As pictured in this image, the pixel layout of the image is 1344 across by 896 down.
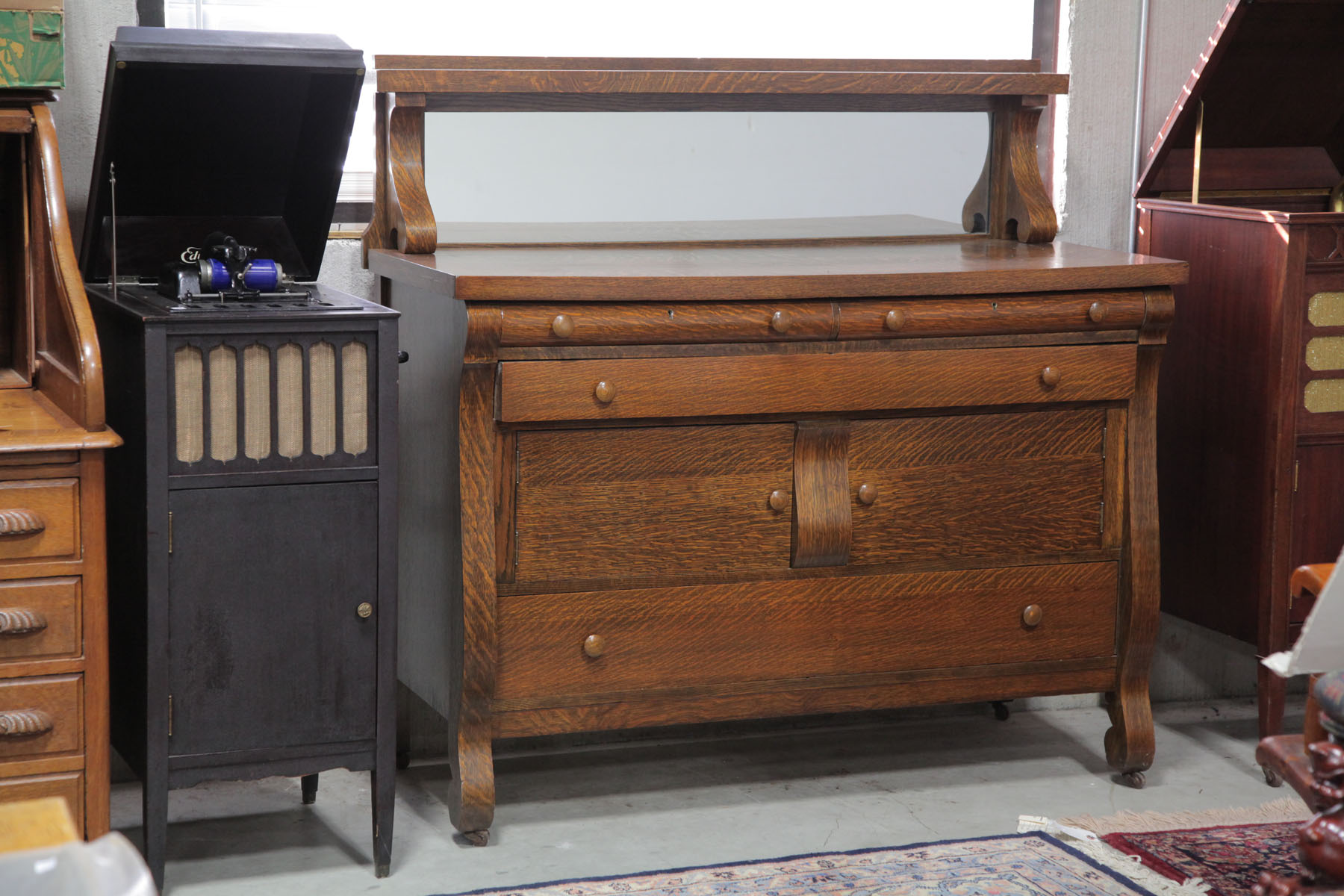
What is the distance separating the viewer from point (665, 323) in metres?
2.59

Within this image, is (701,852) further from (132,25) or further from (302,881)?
(132,25)

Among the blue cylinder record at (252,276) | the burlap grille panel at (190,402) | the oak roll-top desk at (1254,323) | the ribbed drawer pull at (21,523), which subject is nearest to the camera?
the ribbed drawer pull at (21,523)

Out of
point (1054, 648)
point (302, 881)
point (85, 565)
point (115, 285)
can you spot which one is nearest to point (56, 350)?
point (115, 285)

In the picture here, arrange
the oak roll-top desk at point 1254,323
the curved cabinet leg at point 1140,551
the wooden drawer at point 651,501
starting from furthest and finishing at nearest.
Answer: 1. the oak roll-top desk at point 1254,323
2. the curved cabinet leg at point 1140,551
3. the wooden drawer at point 651,501

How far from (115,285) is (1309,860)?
2.04 metres

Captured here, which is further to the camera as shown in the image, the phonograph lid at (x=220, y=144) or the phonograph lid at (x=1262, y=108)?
the phonograph lid at (x=1262, y=108)

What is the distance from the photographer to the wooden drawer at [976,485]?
9.13 ft

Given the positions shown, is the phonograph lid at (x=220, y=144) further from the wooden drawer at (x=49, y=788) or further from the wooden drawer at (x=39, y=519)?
the wooden drawer at (x=49, y=788)

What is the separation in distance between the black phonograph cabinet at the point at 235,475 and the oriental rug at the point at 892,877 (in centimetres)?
45

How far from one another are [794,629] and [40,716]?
4.31 feet

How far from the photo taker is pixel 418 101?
2.84 meters

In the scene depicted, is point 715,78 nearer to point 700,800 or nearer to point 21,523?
point 700,800

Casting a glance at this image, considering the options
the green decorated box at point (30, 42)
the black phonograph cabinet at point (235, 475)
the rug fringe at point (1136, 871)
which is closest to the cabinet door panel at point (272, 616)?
the black phonograph cabinet at point (235, 475)

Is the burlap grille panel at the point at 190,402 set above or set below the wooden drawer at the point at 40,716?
above
